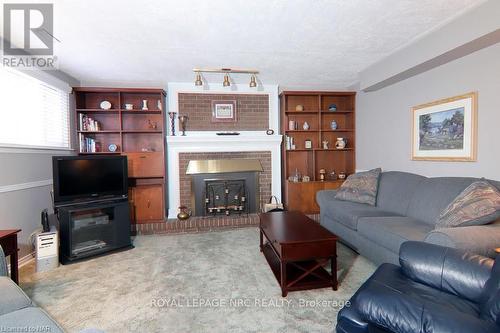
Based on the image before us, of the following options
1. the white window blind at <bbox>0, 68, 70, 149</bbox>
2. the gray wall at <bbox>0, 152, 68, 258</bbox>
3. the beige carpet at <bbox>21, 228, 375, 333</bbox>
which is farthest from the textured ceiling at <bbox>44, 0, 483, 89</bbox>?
the beige carpet at <bbox>21, 228, 375, 333</bbox>

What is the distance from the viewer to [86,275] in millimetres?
2502

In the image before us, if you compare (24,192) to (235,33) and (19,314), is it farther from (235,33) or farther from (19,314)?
(235,33)

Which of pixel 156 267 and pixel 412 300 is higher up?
pixel 412 300

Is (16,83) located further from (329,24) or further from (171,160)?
(329,24)

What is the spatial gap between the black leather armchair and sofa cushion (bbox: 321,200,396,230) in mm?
1251

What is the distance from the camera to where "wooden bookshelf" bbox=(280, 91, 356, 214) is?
4.59 m

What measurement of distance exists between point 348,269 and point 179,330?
5.61ft

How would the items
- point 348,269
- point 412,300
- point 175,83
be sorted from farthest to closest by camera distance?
point 175,83 → point 348,269 → point 412,300

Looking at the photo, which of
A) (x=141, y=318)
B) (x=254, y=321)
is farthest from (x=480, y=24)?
(x=141, y=318)

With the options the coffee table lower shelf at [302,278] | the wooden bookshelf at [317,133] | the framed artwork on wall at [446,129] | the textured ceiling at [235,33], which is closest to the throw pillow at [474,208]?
the framed artwork on wall at [446,129]

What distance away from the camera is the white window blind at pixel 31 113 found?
2.62 metres

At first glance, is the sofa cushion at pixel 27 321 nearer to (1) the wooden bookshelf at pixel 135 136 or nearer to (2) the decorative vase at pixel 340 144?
(1) the wooden bookshelf at pixel 135 136

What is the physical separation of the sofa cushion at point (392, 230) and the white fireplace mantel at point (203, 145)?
2.24 m

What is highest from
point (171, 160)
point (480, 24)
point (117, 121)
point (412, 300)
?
A: point (480, 24)
